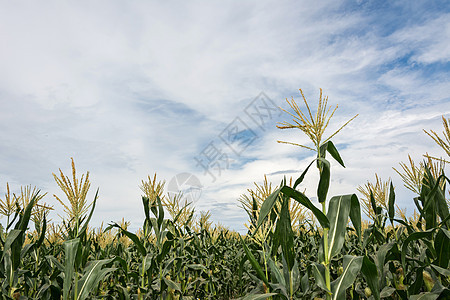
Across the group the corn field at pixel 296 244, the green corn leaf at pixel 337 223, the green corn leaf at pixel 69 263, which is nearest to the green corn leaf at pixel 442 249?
the corn field at pixel 296 244

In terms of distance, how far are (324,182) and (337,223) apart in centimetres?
33

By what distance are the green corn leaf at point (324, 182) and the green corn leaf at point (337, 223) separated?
0.37 feet

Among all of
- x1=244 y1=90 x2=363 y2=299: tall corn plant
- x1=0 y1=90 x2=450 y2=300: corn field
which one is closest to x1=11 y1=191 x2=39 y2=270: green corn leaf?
x1=0 y1=90 x2=450 y2=300: corn field

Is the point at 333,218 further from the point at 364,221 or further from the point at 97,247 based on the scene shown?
the point at 364,221

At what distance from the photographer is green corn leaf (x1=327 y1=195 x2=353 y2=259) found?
252cm

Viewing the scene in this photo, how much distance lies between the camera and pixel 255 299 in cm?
266

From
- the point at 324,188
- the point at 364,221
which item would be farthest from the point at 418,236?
the point at 364,221

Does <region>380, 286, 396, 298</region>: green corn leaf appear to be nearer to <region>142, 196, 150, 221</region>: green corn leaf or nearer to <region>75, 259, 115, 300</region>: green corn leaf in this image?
<region>75, 259, 115, 300</region>: green corn leaf

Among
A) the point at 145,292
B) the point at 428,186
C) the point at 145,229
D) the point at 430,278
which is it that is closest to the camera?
the point at 430,278

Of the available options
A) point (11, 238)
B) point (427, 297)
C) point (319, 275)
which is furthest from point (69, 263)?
point (427, 297)

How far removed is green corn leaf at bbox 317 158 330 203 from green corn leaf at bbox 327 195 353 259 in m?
0.11

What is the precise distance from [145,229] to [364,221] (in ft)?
18.8

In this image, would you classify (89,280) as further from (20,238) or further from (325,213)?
(325,213)

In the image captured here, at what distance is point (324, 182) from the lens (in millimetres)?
2594
